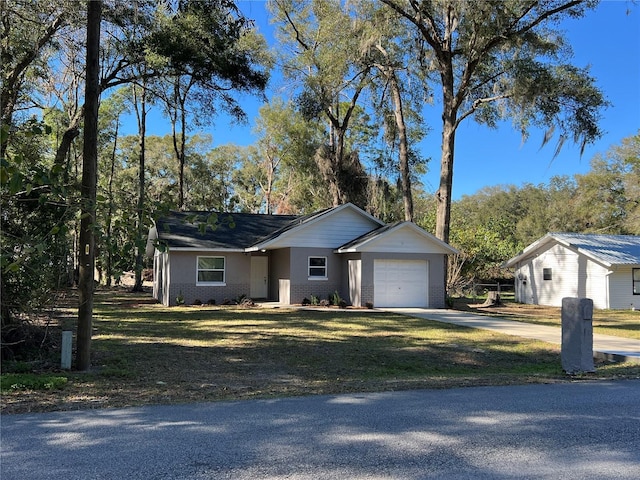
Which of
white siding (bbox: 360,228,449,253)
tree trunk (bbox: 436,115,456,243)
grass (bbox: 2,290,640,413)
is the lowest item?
grass (bbox: 2,290,640,413)

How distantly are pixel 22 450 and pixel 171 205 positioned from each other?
3.34 metres

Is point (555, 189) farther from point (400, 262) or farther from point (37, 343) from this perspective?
point (37, 343)

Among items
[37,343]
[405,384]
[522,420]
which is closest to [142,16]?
[37,343]

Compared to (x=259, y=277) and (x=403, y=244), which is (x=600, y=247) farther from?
(x=259, y=277)

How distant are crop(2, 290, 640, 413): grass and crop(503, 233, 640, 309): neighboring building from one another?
13342 mm

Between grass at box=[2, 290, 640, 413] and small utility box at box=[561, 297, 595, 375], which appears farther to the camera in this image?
small utility box at box=[561, 297, 595, 375]

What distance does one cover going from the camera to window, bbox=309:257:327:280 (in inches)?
882

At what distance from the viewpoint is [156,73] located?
16859 millimetres

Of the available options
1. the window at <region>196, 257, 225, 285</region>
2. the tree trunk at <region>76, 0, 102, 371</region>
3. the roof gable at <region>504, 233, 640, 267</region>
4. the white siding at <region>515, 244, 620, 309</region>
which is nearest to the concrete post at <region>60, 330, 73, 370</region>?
the tree trunk at <region>76, 0, 102, 371</region>

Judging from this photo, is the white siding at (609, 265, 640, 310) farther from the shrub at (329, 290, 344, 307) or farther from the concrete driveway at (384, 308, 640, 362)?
the shrub at (329, 290, 344, 307)

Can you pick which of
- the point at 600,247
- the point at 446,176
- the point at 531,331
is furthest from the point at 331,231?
the point at 600,247

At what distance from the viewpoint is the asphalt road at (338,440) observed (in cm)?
393

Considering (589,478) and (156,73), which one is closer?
(589,478)

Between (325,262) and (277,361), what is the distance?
13.3 metres
